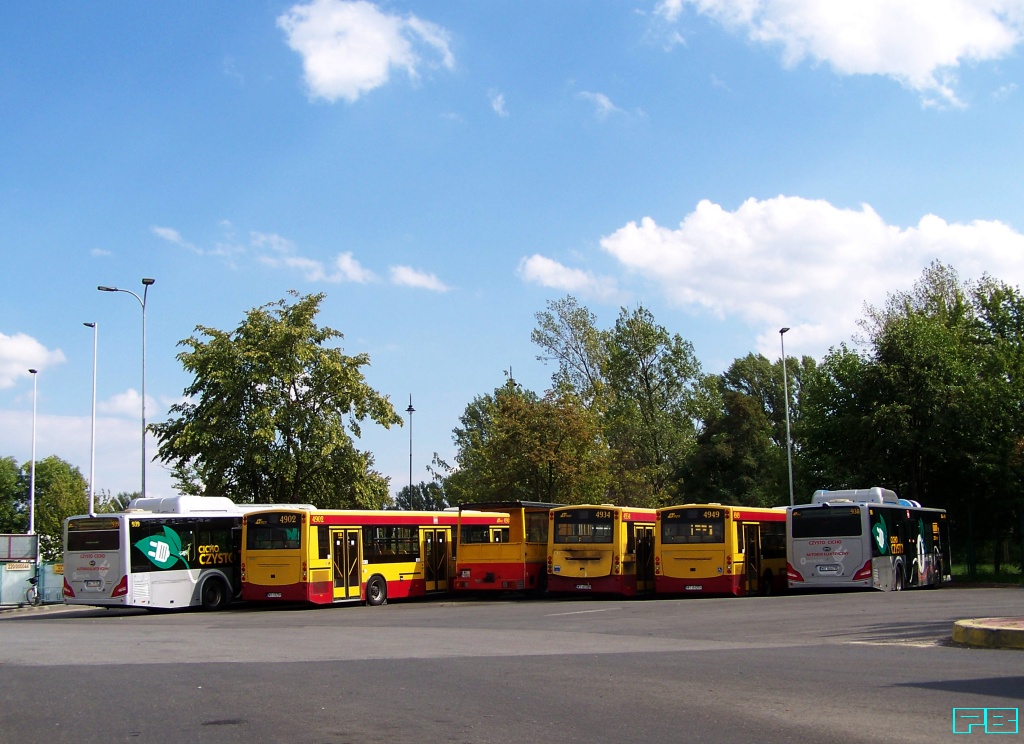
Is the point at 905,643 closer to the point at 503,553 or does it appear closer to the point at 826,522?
the point at 826,522

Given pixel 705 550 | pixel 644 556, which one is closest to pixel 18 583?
pixel 644 556

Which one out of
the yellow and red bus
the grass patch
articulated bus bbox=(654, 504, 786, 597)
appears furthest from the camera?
the grass patch

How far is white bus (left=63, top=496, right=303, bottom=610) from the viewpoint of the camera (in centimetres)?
2800

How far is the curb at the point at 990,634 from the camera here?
14.1 m

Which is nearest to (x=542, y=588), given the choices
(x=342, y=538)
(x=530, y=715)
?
(x=342, y=538)

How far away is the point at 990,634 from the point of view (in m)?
14.5

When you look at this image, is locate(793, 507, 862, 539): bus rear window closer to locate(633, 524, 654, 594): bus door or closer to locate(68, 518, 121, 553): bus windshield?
locate(633, 524, 654, 594): bus door

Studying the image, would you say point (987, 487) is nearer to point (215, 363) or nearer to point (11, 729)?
point (215, 363)

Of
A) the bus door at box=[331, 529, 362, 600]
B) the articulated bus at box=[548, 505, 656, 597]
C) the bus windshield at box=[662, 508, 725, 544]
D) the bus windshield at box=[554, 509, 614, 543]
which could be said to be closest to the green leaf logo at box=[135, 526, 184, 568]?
the bus door at box=[331, 529, 362, 600]

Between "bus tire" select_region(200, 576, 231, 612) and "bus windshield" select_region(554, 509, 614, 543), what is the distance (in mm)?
9991

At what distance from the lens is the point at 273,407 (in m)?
40.6

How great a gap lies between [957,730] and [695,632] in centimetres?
1002

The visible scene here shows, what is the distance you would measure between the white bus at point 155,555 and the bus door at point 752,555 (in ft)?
49.2

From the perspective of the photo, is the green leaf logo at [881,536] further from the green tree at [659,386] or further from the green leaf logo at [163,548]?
the green tree at [659,386]
